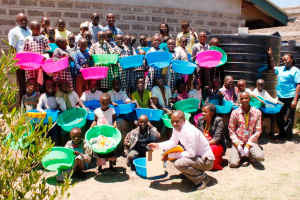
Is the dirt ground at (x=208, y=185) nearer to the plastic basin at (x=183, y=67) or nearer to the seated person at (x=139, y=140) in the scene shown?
the seated person at (x=139, y=140)

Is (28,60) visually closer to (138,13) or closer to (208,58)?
(208,58)

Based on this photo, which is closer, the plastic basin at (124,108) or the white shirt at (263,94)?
the plastic basin at (124,108)

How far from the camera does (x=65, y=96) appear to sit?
16.4 feet

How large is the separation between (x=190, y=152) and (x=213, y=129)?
3.23 feet

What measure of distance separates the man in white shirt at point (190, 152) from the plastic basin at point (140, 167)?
44cm

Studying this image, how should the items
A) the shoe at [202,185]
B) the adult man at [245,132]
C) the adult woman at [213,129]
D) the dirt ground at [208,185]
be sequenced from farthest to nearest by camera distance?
the adult man at [245,132] → the adult woman at [213,129] → the shoe at [202,185] → the dirt ground at [208,185]

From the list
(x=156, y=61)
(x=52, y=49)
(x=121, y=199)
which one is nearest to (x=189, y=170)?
(x=121, y=199)

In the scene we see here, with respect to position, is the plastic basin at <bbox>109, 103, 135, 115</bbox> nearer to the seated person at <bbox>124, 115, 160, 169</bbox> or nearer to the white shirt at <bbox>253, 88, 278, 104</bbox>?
the seated person at <bbox>124, 115, 160, 169</bbox>

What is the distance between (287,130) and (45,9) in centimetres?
613

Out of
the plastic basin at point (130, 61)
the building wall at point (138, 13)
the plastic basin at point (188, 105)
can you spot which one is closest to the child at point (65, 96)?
the plastic basin at point (130, 61)

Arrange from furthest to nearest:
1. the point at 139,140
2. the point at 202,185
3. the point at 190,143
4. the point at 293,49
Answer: the point at 293,49
the point at 139,140
the point at 202,185
the point at 190,143

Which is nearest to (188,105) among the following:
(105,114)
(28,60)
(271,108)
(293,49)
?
(105,114)

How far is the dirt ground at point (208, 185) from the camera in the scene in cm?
391

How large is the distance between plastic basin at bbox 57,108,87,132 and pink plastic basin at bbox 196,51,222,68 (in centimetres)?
252
